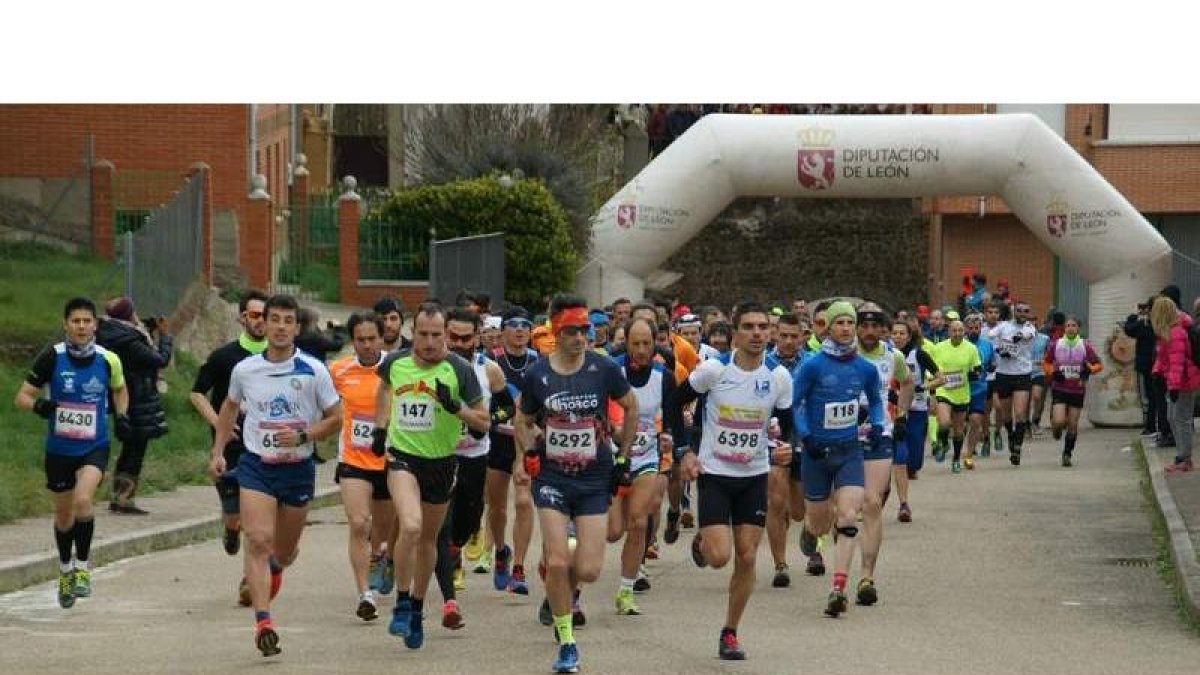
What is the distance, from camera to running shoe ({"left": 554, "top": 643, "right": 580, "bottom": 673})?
11891 mm

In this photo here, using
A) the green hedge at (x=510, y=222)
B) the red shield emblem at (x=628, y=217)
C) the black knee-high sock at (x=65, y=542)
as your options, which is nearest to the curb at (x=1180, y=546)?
the black knee-high sock at (x=65, y=542)

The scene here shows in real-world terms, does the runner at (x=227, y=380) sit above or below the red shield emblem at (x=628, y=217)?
below

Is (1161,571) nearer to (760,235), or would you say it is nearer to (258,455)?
(258,455)

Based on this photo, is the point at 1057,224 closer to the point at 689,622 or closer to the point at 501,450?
the point at 501,450

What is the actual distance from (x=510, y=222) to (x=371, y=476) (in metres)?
23.7

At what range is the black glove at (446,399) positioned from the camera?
12.7m

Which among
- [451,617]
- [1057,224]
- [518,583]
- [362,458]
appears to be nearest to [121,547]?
[518,583]

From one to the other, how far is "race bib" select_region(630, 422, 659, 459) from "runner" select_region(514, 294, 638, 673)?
2012 mm

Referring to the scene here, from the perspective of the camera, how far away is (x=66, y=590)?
14.4m

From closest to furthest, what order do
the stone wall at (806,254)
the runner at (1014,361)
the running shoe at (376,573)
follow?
1. the running shoe at (376,573)
2. the runner at (1014,361)
3. the stone wall at (806,254)

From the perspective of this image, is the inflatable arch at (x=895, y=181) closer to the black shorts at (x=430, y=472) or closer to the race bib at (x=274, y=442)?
the black shorts at (x=430, y=472)

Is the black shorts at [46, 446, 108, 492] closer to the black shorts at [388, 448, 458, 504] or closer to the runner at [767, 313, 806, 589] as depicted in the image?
the black shorts at [388, 448, 458, 504]

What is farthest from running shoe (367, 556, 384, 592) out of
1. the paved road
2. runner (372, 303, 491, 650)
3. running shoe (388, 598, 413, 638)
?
running shoe (388, 598, 413, 638)

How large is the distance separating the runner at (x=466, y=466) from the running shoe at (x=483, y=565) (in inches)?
82.9
